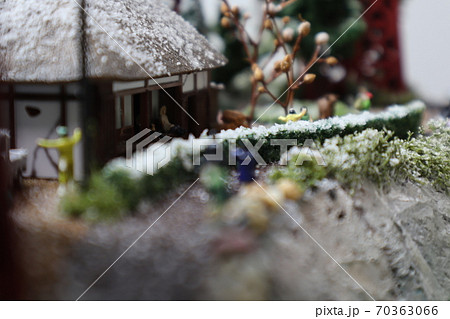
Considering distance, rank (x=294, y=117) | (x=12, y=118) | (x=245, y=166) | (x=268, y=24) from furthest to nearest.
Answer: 1. (x=268, y=24)
2. (x=294, y=117)
3. (x=245, y=166)
4. (x=12, y=118)

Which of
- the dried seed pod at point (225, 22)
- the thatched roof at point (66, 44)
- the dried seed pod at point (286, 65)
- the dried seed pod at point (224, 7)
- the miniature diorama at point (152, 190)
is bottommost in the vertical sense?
the miniature diorama at point (152, 190)

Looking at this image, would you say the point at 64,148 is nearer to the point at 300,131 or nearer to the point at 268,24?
the point at 300,131

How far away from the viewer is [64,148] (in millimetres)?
3453

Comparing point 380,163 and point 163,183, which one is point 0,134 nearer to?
point 163,183

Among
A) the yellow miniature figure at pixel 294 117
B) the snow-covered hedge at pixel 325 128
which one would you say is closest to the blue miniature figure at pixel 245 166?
the snow-covered hedge at pixel 325 128

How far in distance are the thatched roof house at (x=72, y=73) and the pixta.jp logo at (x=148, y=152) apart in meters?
0.05

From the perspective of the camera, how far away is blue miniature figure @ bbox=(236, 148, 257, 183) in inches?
149

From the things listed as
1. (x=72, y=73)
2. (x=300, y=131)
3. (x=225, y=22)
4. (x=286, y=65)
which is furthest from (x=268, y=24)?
(x=72, y=73)

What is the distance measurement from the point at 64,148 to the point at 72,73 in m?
0.41

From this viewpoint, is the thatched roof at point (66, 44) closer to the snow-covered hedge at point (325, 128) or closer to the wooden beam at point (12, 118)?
the wooden beam at point (12, 118)

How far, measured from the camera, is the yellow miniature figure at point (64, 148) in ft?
11.3

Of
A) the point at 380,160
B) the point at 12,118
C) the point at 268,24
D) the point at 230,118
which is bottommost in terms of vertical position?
the point at 380,160

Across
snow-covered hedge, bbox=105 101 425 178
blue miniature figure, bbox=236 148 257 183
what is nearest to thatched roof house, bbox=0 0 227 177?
snow-covered hedge, bbox=105 101 425 178

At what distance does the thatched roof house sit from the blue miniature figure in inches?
16.9
